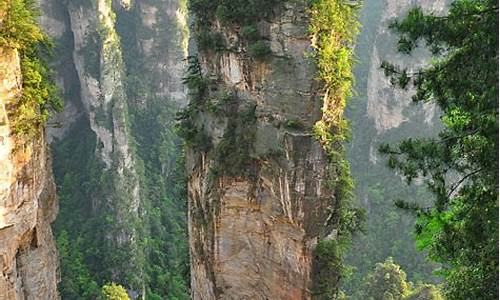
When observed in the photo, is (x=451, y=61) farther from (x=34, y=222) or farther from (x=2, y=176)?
(x=34, y=222)

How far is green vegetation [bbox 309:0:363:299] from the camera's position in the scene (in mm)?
11727

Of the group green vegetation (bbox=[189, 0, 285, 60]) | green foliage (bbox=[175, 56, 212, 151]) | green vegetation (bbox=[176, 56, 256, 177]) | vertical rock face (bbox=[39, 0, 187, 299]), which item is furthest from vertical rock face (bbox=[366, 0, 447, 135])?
green vegetation (bbox=[189, 0, 285, 60])

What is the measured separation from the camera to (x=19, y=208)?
13383 millimetres

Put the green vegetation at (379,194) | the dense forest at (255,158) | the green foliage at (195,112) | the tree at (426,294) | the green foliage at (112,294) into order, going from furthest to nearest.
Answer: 1. the green vegetation at (379,194)
2. the tree at (426,294)
3. the green foliage at (112,294)
4. the green foliage at (195,112)
5. the dense forest at (255,158)

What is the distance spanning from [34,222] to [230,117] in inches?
217

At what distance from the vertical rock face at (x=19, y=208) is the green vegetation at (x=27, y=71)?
8.2 inches

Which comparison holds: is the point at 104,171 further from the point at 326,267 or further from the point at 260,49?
the point at 260,49

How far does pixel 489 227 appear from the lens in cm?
578

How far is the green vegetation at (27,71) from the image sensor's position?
1288cm

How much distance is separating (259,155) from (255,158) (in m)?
0.20

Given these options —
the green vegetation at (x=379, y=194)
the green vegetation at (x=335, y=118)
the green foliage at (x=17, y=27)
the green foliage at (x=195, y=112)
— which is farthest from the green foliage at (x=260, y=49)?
the green vegetation at (x=379, y=194)


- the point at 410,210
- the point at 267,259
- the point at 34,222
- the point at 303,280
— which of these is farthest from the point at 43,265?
the point at 410,210

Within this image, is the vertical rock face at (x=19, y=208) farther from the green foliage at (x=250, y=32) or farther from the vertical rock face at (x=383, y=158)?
the vertical rock face at (x=383, y=158)

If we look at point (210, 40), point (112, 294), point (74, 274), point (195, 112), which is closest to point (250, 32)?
point (210, 40)
